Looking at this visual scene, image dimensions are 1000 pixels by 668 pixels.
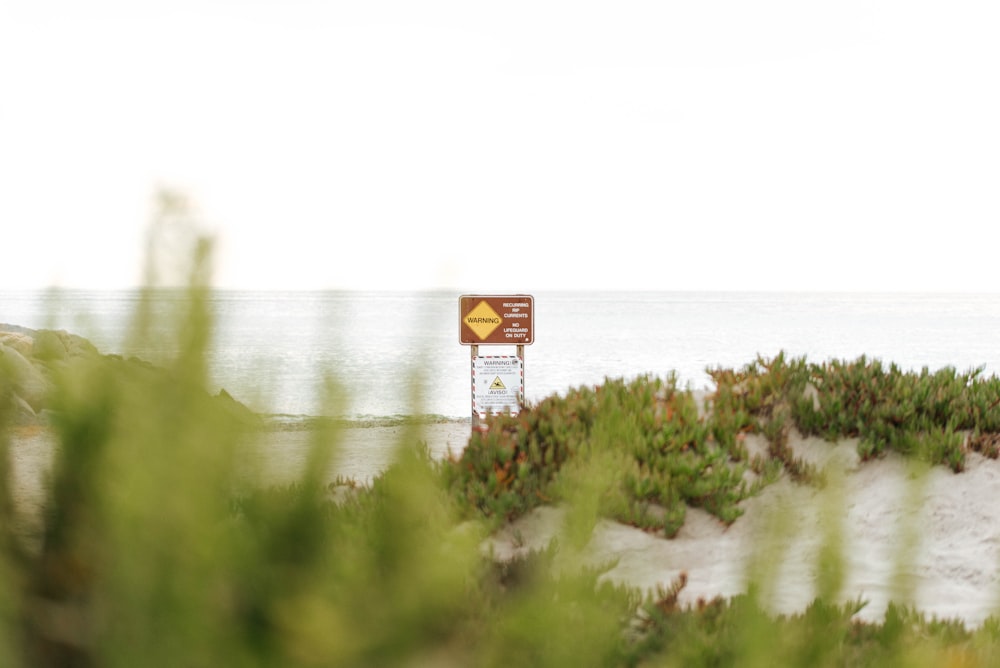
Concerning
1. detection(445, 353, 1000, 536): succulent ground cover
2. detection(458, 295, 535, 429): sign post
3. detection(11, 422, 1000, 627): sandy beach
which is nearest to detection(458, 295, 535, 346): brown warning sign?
detection(458, 295, 535, 429): sign post

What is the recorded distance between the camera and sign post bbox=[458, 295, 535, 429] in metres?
10.9

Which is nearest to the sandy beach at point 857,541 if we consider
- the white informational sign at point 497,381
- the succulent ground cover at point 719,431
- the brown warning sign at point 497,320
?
the succulent ground cover at point 719,431

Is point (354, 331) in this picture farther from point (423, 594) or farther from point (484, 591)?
point (484, 591)

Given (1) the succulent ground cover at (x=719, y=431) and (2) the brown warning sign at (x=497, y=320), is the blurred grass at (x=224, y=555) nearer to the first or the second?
(1) the succulent ground cover at (x=719, y=431)

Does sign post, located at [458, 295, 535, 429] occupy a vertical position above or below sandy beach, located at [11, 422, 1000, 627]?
above

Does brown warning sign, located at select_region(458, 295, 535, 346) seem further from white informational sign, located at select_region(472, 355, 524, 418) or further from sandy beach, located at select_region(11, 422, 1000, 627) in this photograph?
sandy beach, located at select_region(11, 422, 1000, 627)

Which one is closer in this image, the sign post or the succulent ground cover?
the succulent ground cover

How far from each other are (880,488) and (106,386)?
19.6 ft

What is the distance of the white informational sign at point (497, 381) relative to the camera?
35.8 ft

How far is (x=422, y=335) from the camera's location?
1189mm

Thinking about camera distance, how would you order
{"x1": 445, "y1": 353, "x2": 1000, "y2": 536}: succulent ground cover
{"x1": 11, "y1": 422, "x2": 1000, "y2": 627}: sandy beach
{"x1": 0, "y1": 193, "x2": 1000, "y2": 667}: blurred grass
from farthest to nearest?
{"x1": 445, "y1": 353, "x2": 1000, "y2": 536}: succulent ground cover, {"x1": 11, "y1": 422, "x2": 1000, "y2": 627}: sandy beach, {"x1": 0, "y1": 193, "x2": 1000, "y2": 667}: blurred grass

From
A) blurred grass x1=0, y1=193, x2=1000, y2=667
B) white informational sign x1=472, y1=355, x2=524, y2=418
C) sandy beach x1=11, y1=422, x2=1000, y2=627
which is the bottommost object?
sandy beach x1=11, y1=422, x2=1000, y2=627

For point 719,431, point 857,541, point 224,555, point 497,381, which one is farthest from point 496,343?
point 224,555

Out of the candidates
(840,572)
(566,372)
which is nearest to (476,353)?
(840,572)
